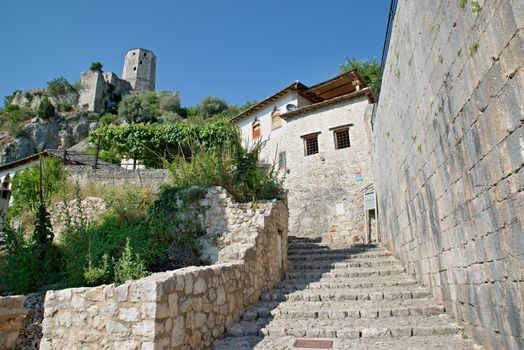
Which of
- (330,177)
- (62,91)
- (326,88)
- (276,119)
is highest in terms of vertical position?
(62,91)

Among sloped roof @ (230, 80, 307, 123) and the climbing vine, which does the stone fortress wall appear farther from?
the climbing vine

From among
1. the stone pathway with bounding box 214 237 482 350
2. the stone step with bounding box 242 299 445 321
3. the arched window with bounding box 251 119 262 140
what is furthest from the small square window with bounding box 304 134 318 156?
the stone step with bounding box 242 299 445 321

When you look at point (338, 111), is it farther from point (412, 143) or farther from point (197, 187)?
point (412, 143)

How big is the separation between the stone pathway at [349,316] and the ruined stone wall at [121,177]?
8.31 metres

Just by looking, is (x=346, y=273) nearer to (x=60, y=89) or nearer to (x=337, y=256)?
(x=337, y=256)

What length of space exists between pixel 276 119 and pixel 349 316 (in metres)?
15.0

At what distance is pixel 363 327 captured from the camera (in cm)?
426

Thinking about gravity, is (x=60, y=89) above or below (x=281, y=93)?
above

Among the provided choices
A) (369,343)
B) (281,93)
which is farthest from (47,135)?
(369,343)

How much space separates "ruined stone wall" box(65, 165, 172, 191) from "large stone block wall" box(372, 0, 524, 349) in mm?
10647

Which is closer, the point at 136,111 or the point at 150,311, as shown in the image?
the point at 150,311

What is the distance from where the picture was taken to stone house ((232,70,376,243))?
45.6 ft

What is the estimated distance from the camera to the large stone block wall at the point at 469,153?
2256 millimetres

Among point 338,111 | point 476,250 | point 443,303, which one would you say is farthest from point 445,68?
point 338,111
